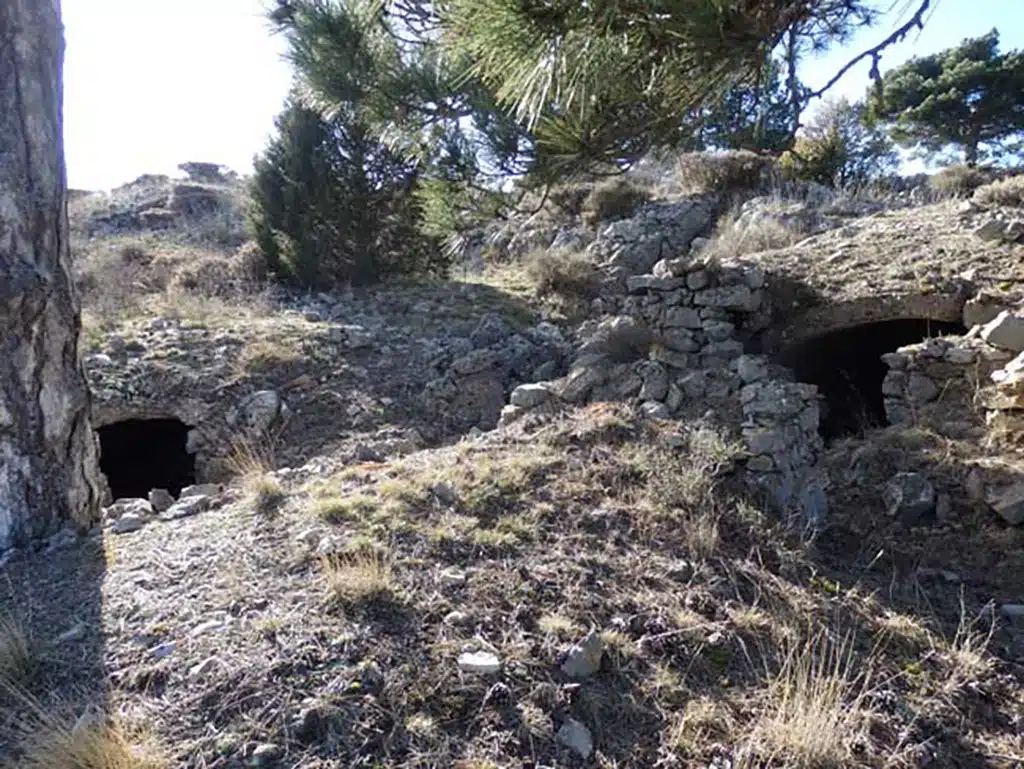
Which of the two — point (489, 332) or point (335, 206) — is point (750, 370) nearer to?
point (489, 332)

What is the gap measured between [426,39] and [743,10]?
2161 millimetres

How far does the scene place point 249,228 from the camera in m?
9.83

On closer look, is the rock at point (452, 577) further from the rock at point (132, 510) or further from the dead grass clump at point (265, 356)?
the dead grass clump at point (265, 356)

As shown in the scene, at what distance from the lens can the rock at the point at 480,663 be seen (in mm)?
2291

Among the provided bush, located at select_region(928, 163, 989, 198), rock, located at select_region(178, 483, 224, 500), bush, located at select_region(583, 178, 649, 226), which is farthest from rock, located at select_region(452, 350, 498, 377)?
bush, located at select_region(928, 163, 989, 198)

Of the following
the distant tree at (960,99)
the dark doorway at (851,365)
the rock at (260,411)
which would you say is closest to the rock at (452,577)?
the rock at (260,411)

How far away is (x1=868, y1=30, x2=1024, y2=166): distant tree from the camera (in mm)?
15273

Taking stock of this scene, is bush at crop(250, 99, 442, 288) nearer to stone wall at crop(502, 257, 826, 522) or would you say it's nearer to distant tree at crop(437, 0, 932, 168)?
stone wall at crop(502, 257, 826, 522)

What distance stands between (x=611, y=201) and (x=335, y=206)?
4.16m

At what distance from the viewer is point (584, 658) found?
94.3 inches

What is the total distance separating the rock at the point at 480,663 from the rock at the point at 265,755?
1.88 feet

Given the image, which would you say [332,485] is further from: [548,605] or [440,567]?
[548,605]

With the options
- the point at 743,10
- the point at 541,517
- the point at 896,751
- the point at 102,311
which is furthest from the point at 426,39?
the point at 102,311

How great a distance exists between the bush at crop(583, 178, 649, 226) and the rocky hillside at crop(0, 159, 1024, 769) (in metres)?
4.44
